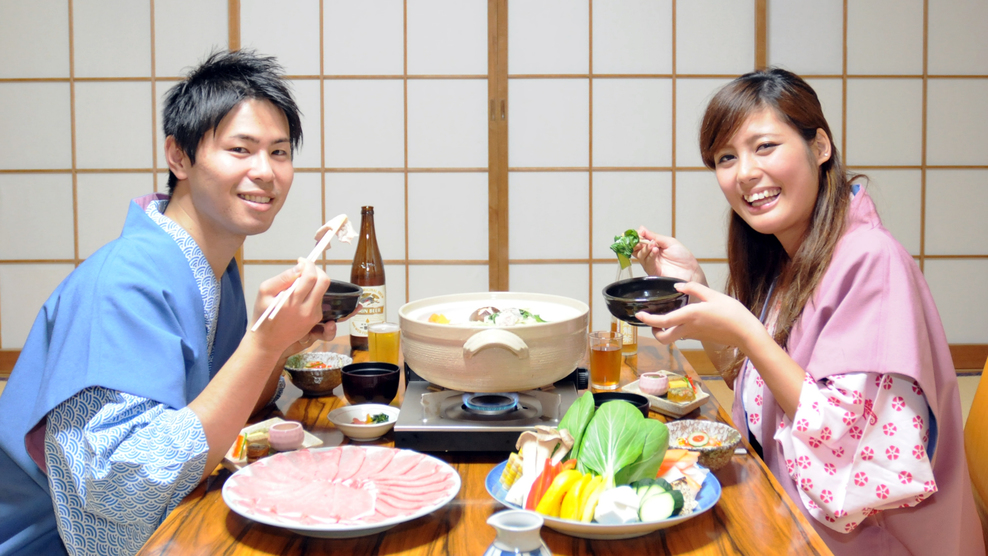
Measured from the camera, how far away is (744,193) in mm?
1575

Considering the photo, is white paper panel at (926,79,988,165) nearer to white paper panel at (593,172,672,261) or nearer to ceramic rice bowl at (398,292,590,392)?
white paper panel at (593,172,672,261)

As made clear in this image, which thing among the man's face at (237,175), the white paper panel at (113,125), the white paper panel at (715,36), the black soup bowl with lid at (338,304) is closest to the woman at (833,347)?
the black soup bowl with lid at (338,304)

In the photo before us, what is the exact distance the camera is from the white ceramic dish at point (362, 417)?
1273 mm

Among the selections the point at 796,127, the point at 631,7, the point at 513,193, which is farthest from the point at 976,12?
the point at 796,127

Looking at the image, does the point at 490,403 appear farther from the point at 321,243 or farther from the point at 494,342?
the point at 321,243

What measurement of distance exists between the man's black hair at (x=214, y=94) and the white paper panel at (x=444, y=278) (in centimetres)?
276

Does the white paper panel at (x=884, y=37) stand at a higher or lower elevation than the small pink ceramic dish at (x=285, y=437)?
higher

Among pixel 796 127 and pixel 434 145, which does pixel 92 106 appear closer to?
pixel 434 145

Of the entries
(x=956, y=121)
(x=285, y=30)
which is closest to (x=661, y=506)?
(x=285, y=30)

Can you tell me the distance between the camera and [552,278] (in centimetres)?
431

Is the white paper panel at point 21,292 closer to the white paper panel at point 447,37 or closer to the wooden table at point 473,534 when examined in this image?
the white paper panel at point 447,37

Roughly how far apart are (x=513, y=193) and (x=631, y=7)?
49.4 inches

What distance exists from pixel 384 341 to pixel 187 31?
3.18 m

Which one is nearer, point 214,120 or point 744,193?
point 214,120
